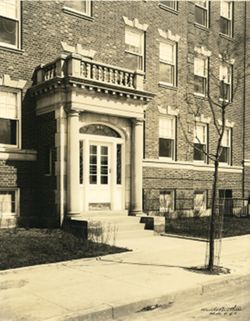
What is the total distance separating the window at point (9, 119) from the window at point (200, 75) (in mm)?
9982

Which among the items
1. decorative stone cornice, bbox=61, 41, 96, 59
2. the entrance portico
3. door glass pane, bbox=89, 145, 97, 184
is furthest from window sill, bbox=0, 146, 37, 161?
decorative stone cornice, bbox=61, 41, 96, 59

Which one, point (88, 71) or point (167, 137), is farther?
point (167, 137)

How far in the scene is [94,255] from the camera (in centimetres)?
1032

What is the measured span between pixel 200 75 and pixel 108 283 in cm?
1593

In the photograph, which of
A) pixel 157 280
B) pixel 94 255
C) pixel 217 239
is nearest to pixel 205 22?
pixel 217 239

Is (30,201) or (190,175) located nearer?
(30,201)

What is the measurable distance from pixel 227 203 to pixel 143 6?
1079 centimetres

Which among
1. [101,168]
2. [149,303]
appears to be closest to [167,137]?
[101,168]

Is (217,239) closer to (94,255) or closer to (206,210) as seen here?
(94,255)

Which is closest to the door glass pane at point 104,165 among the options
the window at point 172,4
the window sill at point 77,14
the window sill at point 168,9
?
the window sill at point 77,14

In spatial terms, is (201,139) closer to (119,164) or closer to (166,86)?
(166,86)

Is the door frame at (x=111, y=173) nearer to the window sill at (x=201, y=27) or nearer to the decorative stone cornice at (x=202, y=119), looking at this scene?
the decorative stone cornice at (x=202, y=119)

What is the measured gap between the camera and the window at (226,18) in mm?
23078
